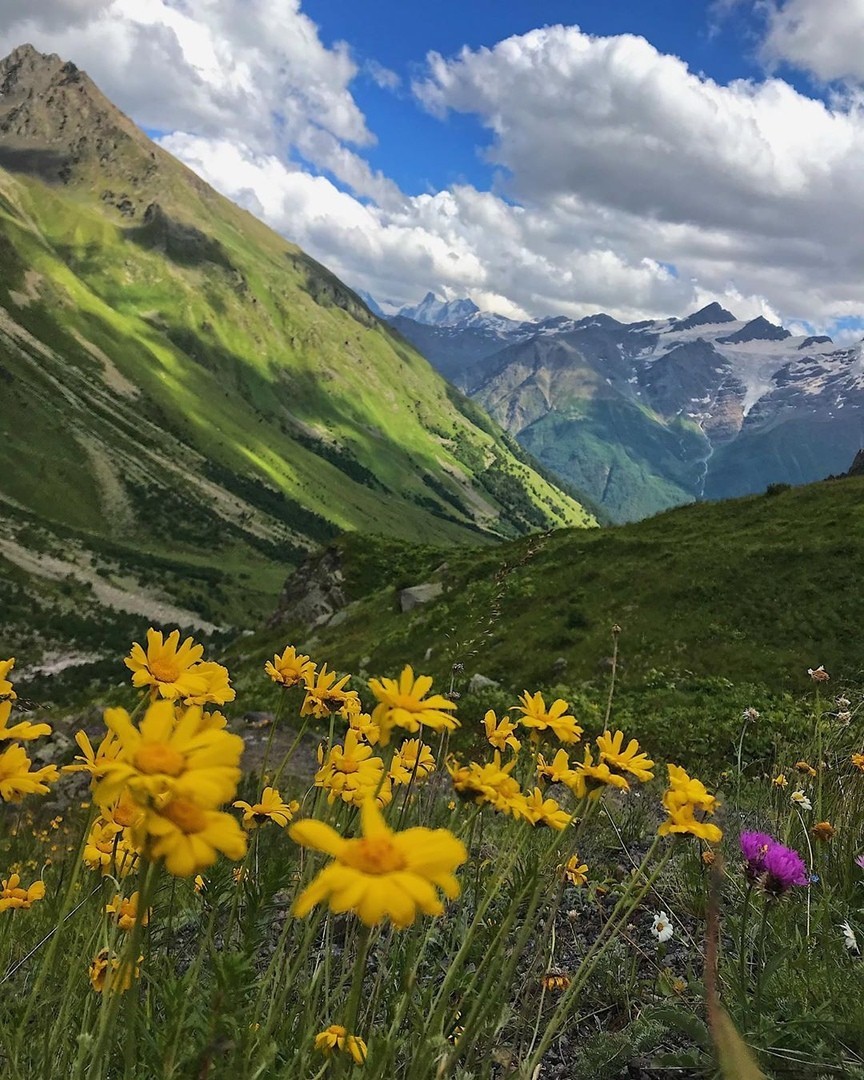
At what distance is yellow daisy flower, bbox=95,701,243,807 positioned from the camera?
1358 millimetres

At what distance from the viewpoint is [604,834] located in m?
6.16

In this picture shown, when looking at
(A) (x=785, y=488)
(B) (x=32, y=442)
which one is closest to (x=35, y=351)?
(B) (x=32, y=442)

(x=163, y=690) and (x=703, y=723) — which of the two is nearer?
(x=163, y=690)

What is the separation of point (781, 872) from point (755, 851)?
0.48 ft

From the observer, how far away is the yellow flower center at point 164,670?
2.29m

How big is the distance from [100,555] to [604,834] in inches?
5478

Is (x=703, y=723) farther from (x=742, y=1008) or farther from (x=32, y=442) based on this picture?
(x=32, y=442)

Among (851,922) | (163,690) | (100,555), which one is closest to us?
(163,690)

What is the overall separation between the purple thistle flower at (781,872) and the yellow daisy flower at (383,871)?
5.92ft

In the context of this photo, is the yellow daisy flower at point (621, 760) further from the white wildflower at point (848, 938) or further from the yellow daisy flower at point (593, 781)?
the white wildflower at point (848, 938)

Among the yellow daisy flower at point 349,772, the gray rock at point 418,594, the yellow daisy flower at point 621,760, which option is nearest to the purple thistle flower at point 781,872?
the yellow daisy flower at point 621,760

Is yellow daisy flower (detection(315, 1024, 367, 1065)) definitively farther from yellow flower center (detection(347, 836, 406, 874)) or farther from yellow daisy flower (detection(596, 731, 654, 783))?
yellow daisy flower (detection(596, 731, 654, 783))

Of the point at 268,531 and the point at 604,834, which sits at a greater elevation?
the point at 604,834

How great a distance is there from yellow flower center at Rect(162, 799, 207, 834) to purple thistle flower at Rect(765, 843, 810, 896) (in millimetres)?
2229
